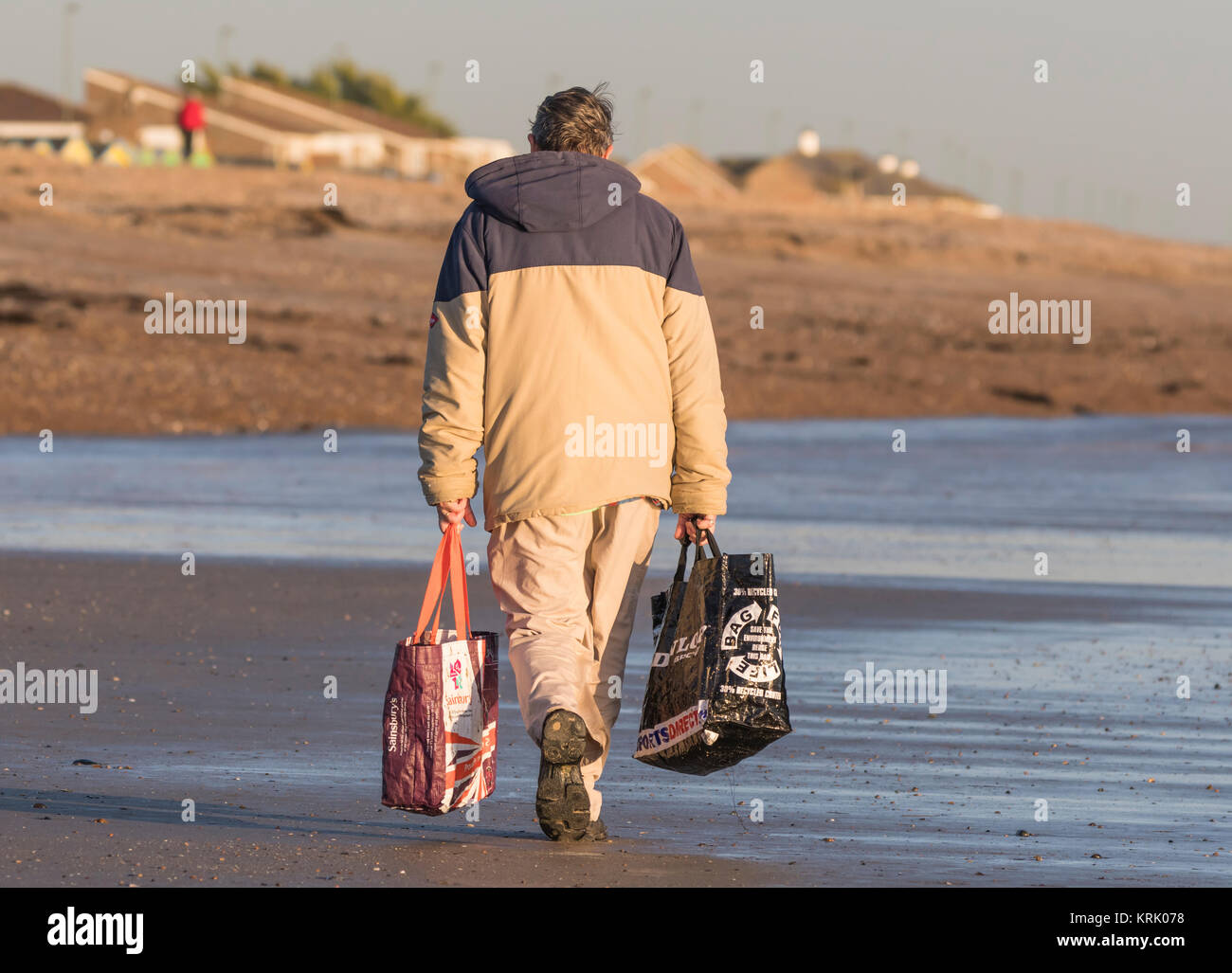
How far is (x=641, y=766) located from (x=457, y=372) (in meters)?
1.79

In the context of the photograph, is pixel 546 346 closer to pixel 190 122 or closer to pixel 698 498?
pixel 698 498

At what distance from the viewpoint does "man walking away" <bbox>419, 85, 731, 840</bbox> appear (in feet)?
19.1

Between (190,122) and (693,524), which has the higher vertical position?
(190,122)

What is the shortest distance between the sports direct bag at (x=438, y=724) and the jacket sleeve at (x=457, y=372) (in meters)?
0.20

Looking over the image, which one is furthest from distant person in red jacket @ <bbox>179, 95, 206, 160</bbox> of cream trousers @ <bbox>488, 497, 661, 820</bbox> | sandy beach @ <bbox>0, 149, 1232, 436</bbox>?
cream trousers @ <bbox>488, 497, 661, 820</bbox>

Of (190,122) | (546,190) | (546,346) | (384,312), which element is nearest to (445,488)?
(546,346)

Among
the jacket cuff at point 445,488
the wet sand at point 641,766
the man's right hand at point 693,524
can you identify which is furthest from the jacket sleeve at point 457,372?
the wet sand at point 641,766

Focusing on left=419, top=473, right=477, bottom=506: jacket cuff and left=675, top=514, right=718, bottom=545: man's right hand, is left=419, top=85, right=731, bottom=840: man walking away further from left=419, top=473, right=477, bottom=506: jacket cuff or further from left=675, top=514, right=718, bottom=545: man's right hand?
left=675, top=514, right=718, bottom=545: man's right hand

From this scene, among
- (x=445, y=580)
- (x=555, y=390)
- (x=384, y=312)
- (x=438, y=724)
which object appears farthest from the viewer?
(x=384, y=312)

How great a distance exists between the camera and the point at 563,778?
18.4ft

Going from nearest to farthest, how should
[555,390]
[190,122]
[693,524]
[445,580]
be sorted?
[555,390], [445,580], [693,524], [190,122]

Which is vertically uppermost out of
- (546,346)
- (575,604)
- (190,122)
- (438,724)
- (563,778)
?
(190,122)
